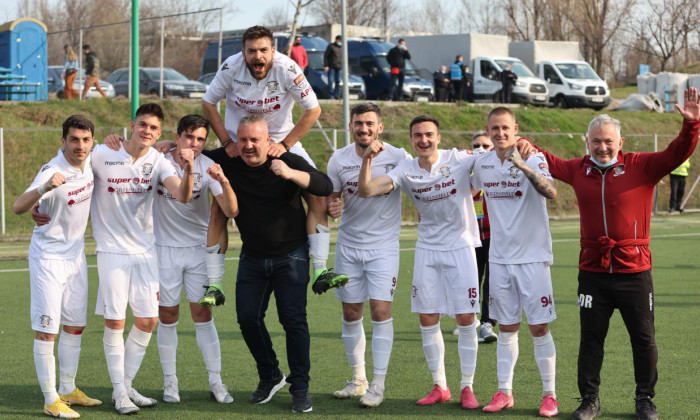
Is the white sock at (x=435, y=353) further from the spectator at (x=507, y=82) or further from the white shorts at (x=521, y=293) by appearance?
the spectator at (x=507, y=82)

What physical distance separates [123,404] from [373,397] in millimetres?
1922

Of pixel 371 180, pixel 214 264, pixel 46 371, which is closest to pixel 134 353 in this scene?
pixel 46 371

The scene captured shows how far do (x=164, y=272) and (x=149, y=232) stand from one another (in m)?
0.35

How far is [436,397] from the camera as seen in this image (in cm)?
686

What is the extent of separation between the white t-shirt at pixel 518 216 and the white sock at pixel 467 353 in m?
0.63

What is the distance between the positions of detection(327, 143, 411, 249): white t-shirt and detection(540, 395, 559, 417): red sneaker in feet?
5.64

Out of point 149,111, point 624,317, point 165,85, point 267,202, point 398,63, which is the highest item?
point 398,63

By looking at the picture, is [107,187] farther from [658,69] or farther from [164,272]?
[658,69]

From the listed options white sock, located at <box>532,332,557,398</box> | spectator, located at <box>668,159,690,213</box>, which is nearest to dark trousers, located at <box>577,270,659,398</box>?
white sock, located at <box>532,332,557,398</box>

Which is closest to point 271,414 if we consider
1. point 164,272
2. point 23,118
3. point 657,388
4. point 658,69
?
point 164,272

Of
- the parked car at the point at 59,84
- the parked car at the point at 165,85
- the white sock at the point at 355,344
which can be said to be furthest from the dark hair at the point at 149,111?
the parked car at the point at 59,84

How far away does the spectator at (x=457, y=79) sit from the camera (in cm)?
3281

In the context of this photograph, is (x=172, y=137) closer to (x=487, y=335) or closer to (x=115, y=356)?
(x=487, y=335)

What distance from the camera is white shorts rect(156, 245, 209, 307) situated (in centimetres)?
697
